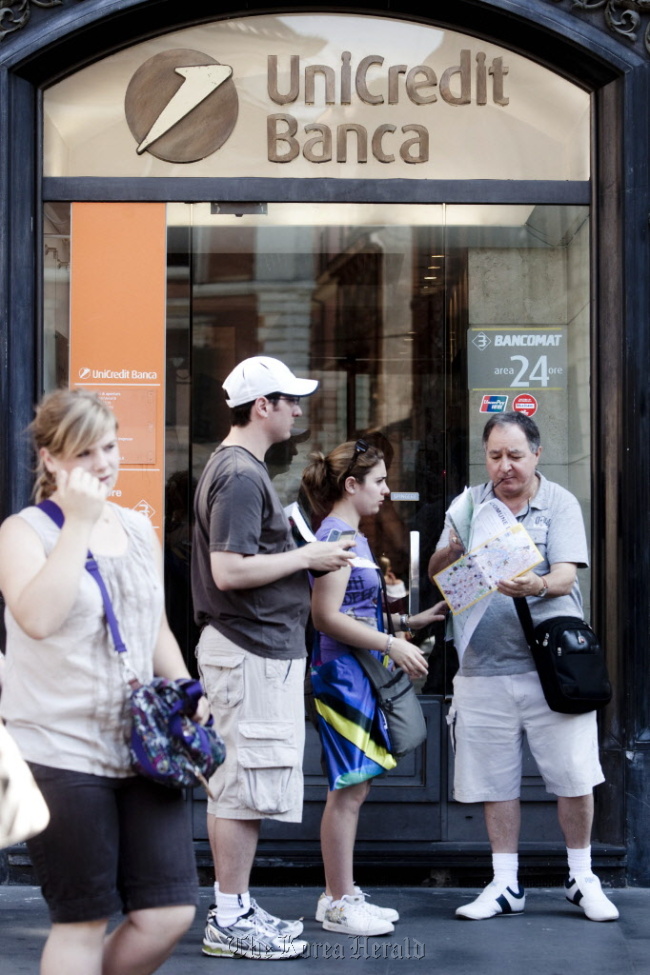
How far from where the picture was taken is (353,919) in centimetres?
509

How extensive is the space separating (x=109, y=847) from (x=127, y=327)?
331 centimetres

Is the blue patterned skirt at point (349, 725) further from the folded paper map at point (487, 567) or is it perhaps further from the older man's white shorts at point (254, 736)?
the folded paper map at point (487, 567)

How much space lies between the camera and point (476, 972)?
185 inches

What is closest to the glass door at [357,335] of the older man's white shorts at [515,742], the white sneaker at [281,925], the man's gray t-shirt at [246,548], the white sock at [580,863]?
the older man's white shorts at [515,742]

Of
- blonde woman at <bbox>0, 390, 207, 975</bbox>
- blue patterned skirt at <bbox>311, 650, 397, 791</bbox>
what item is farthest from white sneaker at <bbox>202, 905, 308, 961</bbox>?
blonde woman at <bbox>0, 390, 207, 975</bbox>

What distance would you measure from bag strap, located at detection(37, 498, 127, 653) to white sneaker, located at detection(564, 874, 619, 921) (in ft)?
9.04

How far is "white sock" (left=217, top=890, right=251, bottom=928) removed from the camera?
4789mm

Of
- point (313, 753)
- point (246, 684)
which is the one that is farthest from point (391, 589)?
point (246, 684)

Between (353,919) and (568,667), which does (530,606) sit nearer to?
(568,667)

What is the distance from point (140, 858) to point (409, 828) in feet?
9.49

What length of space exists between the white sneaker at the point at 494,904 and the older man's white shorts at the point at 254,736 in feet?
3.36

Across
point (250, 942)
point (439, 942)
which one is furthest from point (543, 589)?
point (250, 942)

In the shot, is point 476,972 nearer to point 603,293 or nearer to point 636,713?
point 636,713

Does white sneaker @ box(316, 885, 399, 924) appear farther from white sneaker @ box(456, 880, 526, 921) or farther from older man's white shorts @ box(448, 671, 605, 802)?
older man's white shorts @ box(448, 671, 605, 802)
